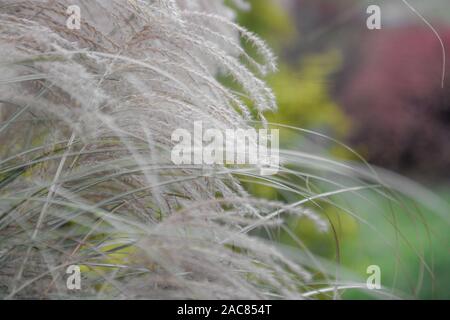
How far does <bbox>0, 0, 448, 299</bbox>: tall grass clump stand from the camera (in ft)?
4.80

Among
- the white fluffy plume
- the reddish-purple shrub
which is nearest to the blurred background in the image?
the reddish-purple shrub

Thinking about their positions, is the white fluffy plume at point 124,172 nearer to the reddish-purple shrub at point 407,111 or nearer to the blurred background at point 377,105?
the blurred background at point 377,105

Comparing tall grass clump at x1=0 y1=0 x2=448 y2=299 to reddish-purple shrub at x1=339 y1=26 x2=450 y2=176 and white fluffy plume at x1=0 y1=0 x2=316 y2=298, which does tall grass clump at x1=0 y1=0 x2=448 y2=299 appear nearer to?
white fluffy plume at x1=0 y1=0 x2=316 y2=298

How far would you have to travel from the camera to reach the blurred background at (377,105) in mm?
5211

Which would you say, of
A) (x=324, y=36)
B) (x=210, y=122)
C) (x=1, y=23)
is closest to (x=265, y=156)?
(x=210, y=122)

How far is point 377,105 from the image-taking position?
758 cm

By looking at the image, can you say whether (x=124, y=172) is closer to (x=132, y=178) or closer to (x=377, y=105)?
(x=132, y=178)

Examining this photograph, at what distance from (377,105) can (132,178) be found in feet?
19.9

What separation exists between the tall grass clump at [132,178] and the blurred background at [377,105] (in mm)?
2837

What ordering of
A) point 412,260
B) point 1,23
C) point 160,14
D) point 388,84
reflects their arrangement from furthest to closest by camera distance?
point 388,84 < point 412,260 < point 160,14 < point 1,23

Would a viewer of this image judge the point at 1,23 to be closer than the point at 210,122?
No

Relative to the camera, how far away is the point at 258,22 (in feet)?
20.0

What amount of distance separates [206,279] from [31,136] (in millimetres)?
732

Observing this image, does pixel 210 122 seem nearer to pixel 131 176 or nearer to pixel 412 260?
pixel 131 176
